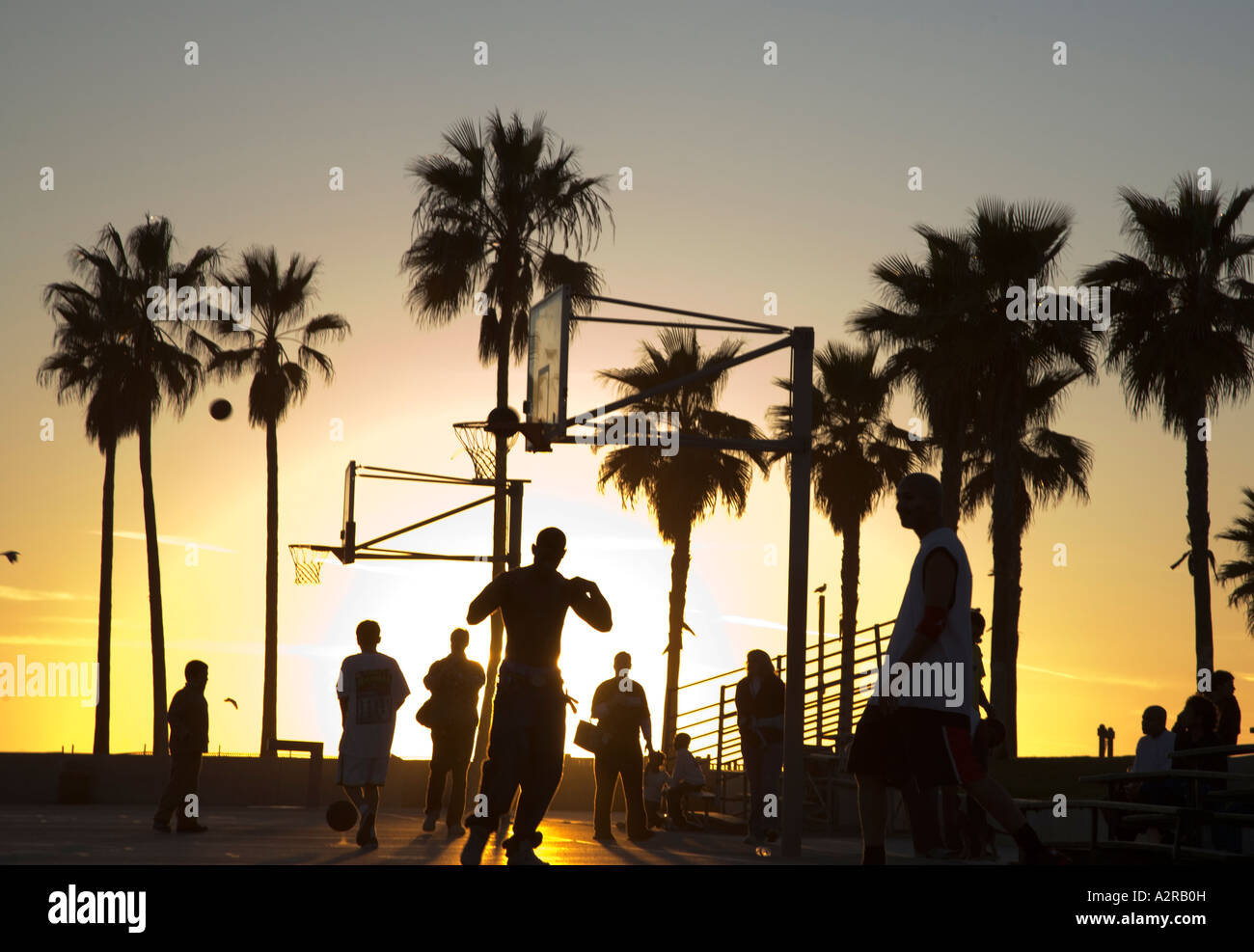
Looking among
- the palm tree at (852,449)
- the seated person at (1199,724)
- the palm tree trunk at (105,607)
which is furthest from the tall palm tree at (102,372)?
the seated person at (1199,724)

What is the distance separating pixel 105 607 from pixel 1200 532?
96.9 feet

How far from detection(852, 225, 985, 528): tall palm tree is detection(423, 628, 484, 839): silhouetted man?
20986mm

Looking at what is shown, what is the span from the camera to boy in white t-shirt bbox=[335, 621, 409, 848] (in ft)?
44.9

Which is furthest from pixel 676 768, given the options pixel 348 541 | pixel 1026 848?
pixel 1026 848

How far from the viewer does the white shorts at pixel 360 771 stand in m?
13.7

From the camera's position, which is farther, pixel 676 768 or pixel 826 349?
pixel 826 349

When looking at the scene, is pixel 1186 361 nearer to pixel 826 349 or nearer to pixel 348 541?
pixel 826 349

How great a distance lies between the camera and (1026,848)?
7625mm

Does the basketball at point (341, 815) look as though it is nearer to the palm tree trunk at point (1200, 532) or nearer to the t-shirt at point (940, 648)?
the t-shirt at point (940, 648)

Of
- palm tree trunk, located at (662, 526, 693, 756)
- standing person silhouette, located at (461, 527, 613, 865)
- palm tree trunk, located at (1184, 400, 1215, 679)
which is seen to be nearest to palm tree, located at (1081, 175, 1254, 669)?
palm tree trunk, located at (1184, 400, 1215, 679)

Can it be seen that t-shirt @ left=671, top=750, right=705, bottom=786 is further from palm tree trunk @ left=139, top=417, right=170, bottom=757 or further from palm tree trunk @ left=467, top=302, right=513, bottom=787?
palm tree trunk @ left=139, top=417, right=170, bottom=757

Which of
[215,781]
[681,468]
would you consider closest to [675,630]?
[681,468]

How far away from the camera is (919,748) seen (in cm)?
744
